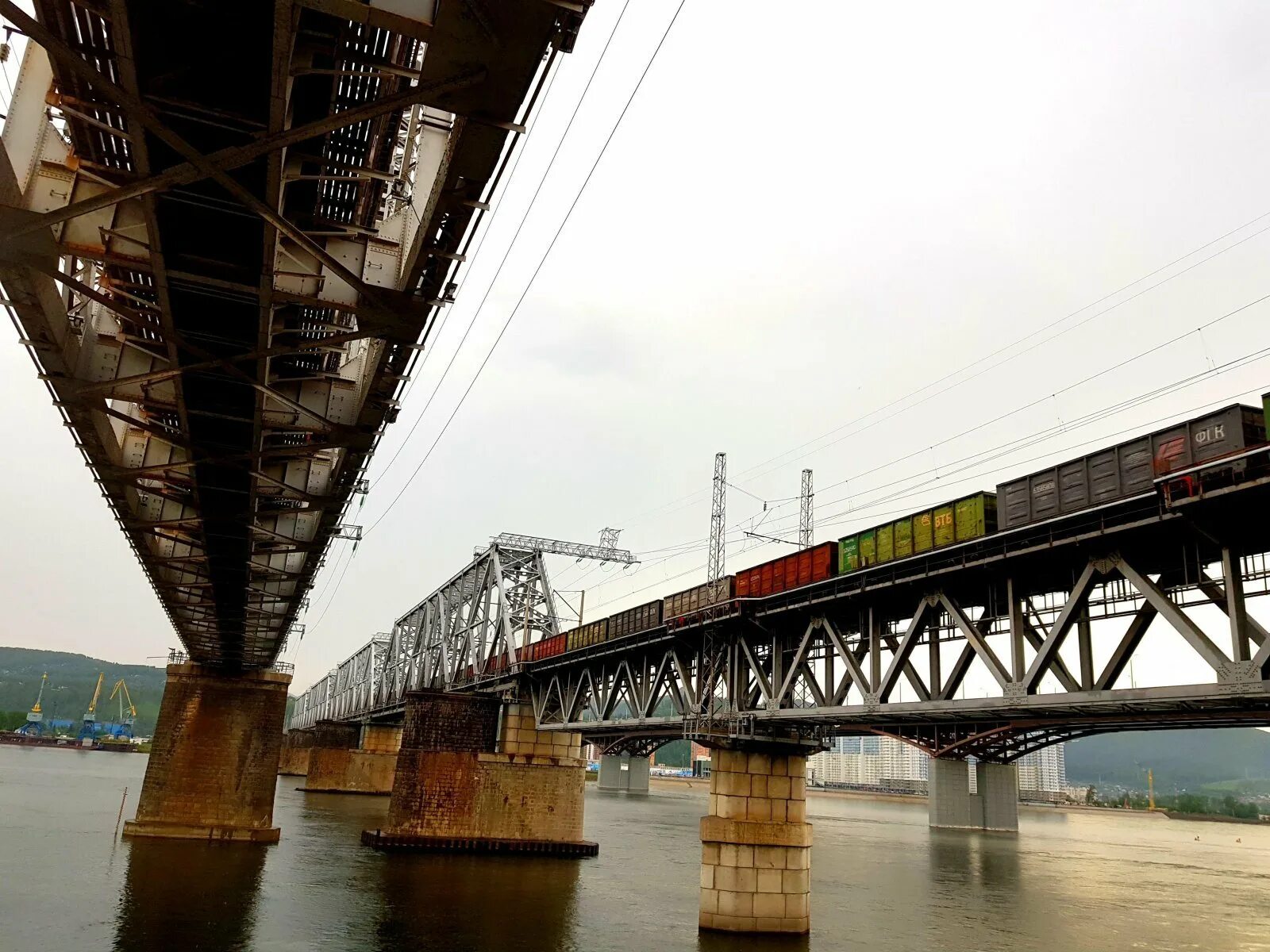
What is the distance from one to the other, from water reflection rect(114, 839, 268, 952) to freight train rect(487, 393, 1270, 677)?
20547mm

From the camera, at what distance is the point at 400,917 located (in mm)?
36844

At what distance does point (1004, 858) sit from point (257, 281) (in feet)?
270

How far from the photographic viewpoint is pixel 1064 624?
21.2 meters

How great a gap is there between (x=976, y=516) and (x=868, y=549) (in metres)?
4.78

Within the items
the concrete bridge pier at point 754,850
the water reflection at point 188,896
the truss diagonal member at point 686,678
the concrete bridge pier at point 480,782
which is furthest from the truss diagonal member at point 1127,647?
the concrete bridge pier at point 480,782

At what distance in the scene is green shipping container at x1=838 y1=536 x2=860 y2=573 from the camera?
1161 inches

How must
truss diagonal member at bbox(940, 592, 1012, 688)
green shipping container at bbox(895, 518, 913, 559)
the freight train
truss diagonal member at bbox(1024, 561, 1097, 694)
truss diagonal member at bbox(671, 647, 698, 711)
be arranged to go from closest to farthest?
the freight train < truss diagonal member at bbox(1024, 561, 1097, 694) < truss diagonal member at bbox(940, 592, 1012, 688) < green shipping container at bbox(895, 518, 913, 559) < truss diagonal member at bbox(671, 647, 698, 711)

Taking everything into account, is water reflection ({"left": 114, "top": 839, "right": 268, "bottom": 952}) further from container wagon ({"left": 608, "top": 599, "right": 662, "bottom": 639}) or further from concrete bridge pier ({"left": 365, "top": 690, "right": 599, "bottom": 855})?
container wagon ({"left": 608, "top": 599, "right": 662, "bottom": 639})

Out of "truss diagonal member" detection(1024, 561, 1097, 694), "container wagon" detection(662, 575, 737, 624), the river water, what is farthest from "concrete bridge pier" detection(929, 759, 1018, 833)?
"truss diagonal member" detection(1024, 561, 1097, 694)

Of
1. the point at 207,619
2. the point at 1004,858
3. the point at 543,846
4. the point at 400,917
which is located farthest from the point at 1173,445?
the point at 1004,858

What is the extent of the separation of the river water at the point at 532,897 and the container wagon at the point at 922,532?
1449 centimetres

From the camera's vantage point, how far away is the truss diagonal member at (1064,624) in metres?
21.2

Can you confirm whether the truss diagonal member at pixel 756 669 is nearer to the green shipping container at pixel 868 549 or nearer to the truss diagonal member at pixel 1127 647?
the green shipping container at pixel 868 549

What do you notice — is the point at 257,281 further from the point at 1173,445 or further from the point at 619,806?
the point at 619,806
